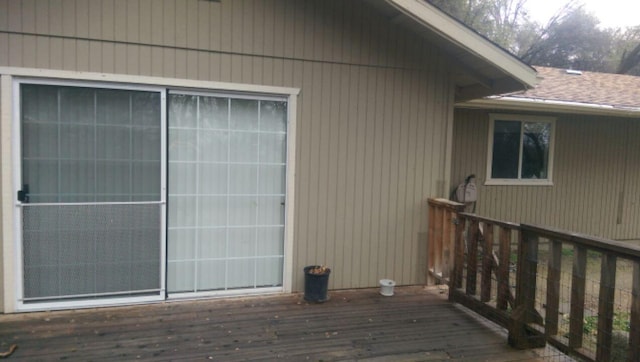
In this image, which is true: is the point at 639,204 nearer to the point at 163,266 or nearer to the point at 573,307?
the point at 573,307

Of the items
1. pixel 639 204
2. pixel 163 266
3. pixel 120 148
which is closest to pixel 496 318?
pixel 163 266

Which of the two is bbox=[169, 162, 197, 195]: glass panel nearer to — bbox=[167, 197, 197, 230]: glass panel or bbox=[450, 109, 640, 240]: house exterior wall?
bbox=[167, 197, 197, 230]: glass panel

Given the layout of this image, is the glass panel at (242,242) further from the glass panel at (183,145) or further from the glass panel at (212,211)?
the glass panel at (183,145)

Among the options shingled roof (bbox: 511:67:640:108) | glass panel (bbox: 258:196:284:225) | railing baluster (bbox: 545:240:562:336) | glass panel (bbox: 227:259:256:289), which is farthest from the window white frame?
shingled roof (bbox: 511:67:640:108)

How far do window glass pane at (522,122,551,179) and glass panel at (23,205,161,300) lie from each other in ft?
18.6

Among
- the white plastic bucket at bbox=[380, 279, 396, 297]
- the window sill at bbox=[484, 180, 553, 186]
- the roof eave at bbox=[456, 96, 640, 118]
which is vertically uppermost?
the roof eave at bbox=[456, 96, 640, 118]

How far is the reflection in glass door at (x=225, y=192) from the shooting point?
3749mm

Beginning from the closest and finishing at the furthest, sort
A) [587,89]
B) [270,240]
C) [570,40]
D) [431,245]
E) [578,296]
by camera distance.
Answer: [578,296] → [270,240] → [431,245] → [587,89] → [570,40]

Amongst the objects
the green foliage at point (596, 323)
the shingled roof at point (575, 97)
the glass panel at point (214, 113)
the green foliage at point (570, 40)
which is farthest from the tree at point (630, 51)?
the glass panel at point (214, 113)

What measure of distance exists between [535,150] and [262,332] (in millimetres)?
5532

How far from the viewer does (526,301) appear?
308cm

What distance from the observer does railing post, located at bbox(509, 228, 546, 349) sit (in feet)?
9.99

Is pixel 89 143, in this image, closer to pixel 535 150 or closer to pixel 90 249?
pixel 90 249

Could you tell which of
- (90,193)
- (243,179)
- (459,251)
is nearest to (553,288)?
(459,251)
